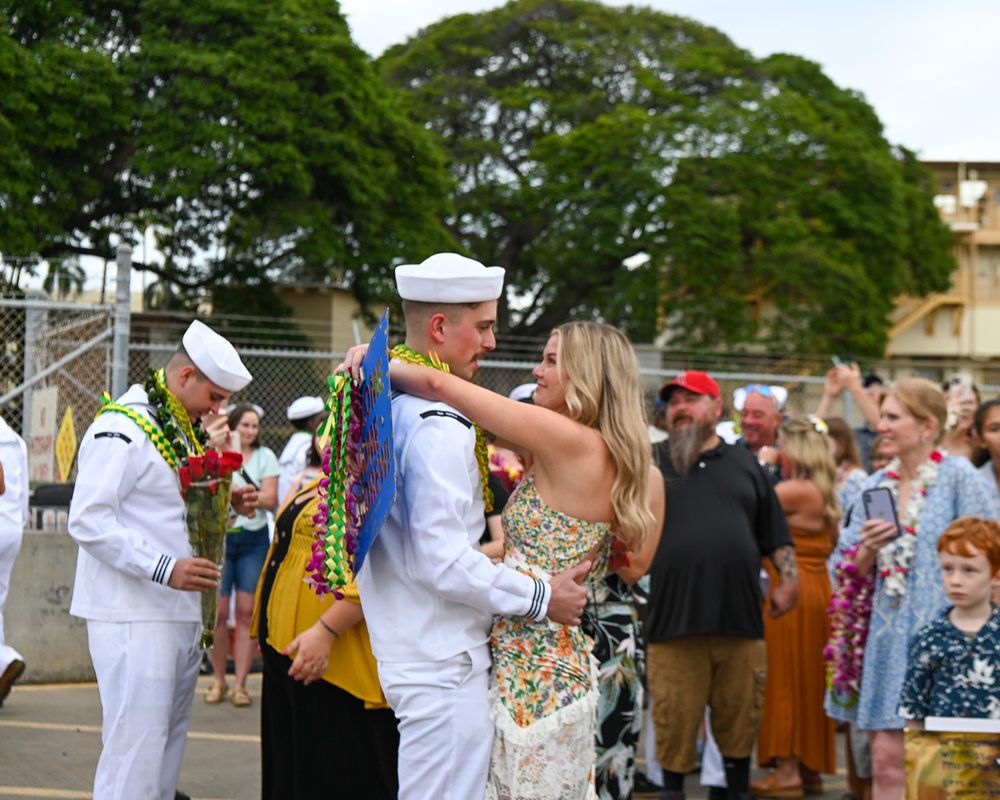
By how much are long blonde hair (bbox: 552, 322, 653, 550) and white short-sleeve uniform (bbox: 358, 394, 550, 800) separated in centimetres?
37

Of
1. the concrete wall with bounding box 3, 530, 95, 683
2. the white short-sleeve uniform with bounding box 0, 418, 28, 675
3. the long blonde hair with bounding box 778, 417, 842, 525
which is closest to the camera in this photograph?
the long blonde hair with bounding box 778, 417, 842, 525

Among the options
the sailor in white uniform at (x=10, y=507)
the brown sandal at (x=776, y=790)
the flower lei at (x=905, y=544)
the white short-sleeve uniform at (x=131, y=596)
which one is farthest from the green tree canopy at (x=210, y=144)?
the flower lei at (x=905, y=544)

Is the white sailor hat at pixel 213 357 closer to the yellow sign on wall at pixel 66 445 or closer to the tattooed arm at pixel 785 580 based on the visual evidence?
the tattooed arm at pixel 785 580

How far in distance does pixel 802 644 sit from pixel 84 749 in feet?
13.4

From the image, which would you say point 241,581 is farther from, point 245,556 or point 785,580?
point 785,580

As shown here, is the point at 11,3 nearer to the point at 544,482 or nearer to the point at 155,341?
the point at 155,341

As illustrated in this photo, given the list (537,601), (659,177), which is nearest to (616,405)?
(537,601)

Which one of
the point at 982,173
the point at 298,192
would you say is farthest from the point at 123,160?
the point at 982,173

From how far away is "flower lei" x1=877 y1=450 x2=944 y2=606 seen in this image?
552cm

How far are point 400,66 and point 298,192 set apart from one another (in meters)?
13.8

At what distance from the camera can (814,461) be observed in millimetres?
7027

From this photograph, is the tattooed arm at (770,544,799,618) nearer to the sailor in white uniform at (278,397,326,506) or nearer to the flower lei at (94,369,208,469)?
the flower lei at (94,369,208,469)

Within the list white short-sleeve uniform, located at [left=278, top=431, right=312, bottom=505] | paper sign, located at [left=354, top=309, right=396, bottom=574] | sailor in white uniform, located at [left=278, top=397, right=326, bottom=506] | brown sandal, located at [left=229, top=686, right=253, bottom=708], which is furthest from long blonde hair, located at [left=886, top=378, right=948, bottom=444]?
white short-sleeve uniform, located at [left=278, top=431, right=312, bottom=505]

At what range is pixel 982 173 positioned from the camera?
55406 mm
